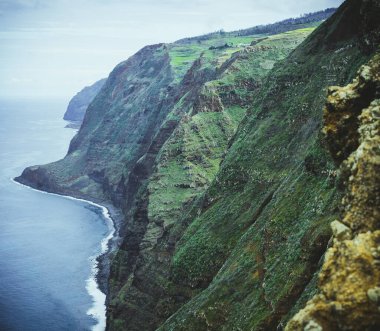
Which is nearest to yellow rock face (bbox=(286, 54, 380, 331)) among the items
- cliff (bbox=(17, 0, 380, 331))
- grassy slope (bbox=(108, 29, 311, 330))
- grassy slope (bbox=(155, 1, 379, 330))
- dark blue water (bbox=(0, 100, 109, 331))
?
cliff (bbox=(17, 0, 380, 331))

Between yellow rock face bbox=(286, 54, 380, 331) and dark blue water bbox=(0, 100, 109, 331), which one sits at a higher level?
yellow rock face bbox=(286, 54, 380, 331)

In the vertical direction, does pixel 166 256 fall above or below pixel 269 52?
below

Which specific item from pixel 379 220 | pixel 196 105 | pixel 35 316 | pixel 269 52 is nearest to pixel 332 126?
pixel 379 220

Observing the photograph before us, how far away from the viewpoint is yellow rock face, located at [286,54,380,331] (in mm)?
14242

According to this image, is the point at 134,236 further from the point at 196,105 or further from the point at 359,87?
the point at 359,87

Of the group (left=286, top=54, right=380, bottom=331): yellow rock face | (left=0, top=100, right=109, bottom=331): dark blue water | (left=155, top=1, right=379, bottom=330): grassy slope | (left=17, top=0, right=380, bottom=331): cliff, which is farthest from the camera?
(left=0, top=100, right=109, bottom=331): dark blue water

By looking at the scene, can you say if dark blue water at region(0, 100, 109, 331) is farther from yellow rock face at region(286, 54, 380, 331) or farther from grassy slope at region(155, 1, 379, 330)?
yellow rock face at region(286, 54, 380, 331)

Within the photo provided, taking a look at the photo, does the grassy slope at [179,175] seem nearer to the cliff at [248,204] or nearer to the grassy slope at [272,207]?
the cliff at [248,204]

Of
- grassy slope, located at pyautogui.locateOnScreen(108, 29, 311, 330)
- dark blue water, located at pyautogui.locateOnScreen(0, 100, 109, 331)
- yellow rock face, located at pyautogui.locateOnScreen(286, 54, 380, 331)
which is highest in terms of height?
yellow rock face, located at pyautogui.locateOnScreen(286, 54, 380, 331)

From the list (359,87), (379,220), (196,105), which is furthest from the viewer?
(196,105)

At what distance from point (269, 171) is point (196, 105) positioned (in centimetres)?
7527

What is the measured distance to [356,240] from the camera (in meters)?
15.2

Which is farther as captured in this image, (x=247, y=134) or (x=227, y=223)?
(x=247, y=134)

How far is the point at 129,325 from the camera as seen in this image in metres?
89.2
